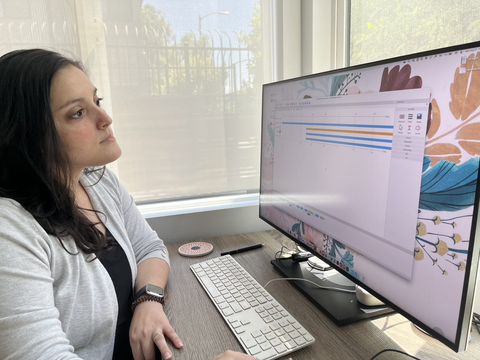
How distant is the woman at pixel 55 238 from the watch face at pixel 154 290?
12 millimetres

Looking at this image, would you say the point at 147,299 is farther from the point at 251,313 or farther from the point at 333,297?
the point at 333,297

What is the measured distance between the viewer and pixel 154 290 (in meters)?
0.92

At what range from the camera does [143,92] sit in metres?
1.37

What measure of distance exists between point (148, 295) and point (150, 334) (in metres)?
0.14

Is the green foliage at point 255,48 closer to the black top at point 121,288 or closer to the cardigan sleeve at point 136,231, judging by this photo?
the cardigan sleeve at point 136,231

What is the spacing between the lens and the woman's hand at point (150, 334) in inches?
28.6

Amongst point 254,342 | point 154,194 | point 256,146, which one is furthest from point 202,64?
point 254,342

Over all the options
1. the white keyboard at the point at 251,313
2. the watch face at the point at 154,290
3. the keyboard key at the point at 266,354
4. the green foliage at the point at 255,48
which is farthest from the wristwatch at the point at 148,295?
the green foliage at the point at 255,48

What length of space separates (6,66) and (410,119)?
877 millimetres

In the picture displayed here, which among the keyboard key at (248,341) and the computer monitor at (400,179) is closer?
the computer monitor at (400,179)

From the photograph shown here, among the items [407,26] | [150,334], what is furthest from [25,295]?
[407,26]

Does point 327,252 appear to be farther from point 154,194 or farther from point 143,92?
point 143,92

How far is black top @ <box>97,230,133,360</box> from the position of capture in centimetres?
88

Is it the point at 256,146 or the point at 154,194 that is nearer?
the point at 154,194
